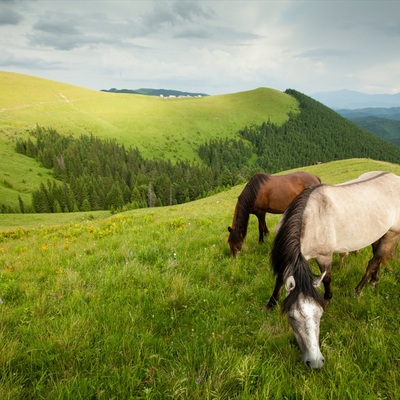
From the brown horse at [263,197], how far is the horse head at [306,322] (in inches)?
160

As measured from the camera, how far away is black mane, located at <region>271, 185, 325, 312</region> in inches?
140

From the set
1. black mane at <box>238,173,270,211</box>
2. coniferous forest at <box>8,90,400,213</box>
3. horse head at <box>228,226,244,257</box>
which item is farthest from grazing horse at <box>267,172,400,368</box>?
coniferous forest at <box>8,90,400,213</box>

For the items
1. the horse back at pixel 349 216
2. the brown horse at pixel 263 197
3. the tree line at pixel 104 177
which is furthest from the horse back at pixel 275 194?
the tree line at pixel 104 177

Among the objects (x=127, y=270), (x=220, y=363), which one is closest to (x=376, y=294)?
(x=220, y=363)

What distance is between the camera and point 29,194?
105 metres

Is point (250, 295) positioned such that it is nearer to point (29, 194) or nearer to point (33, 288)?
point (33, 288)

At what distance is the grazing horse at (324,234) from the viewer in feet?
11.5

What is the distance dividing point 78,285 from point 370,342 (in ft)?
16.4

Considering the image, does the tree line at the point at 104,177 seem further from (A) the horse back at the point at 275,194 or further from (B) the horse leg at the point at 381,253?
(B) the horse leg at the point at 381,253

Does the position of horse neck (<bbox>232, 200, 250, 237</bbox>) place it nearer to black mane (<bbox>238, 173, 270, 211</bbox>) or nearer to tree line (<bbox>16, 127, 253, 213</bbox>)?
black mane (<bbox>238, 173, 270, 211</bbox>)

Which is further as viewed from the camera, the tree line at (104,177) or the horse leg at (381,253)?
the tree line at (104,177)

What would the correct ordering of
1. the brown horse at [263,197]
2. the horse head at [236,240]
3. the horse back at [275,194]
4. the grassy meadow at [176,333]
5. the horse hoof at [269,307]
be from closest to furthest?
the grassy meadow at [176,333]
the horse hoof at [269,307]
the horse head at [236,240]
the brown horse at [263,197]
the horse back at [275,194]

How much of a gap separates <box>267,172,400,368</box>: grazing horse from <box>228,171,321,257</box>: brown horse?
288cm

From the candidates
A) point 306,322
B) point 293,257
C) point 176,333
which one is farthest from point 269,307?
point 176,333
